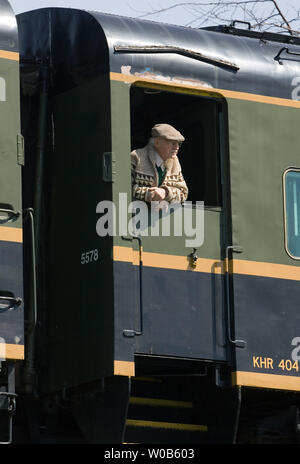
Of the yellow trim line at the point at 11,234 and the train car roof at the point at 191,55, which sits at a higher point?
the train car roof at the point at 191,55

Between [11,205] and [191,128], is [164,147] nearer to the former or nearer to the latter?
[191,128]

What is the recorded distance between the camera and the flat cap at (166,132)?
10141mm

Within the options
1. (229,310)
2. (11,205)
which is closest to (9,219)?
(11,205)

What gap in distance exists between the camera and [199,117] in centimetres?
1058

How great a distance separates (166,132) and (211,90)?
502mm

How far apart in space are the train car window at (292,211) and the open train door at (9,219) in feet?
7.65

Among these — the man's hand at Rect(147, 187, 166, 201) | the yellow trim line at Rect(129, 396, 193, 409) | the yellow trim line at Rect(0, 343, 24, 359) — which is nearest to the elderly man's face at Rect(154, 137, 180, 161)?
the man's hand at Rect(147, 187, 166, 201)

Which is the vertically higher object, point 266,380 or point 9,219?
point 9,219

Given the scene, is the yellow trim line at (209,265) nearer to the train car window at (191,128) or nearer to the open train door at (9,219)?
the train car window at (191,128)

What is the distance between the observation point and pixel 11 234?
9258 mm

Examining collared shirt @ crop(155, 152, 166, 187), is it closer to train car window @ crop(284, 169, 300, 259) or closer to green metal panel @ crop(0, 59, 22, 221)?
train car window @ crop(284, 169, 300, 259)

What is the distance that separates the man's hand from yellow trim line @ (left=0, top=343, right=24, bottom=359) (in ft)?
5.38

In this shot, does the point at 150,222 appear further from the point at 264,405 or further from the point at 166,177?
the point at 264,405

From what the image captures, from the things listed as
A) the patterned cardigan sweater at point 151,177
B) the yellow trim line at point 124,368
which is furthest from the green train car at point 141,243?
the patterned cardigan sweater at point 151,177
